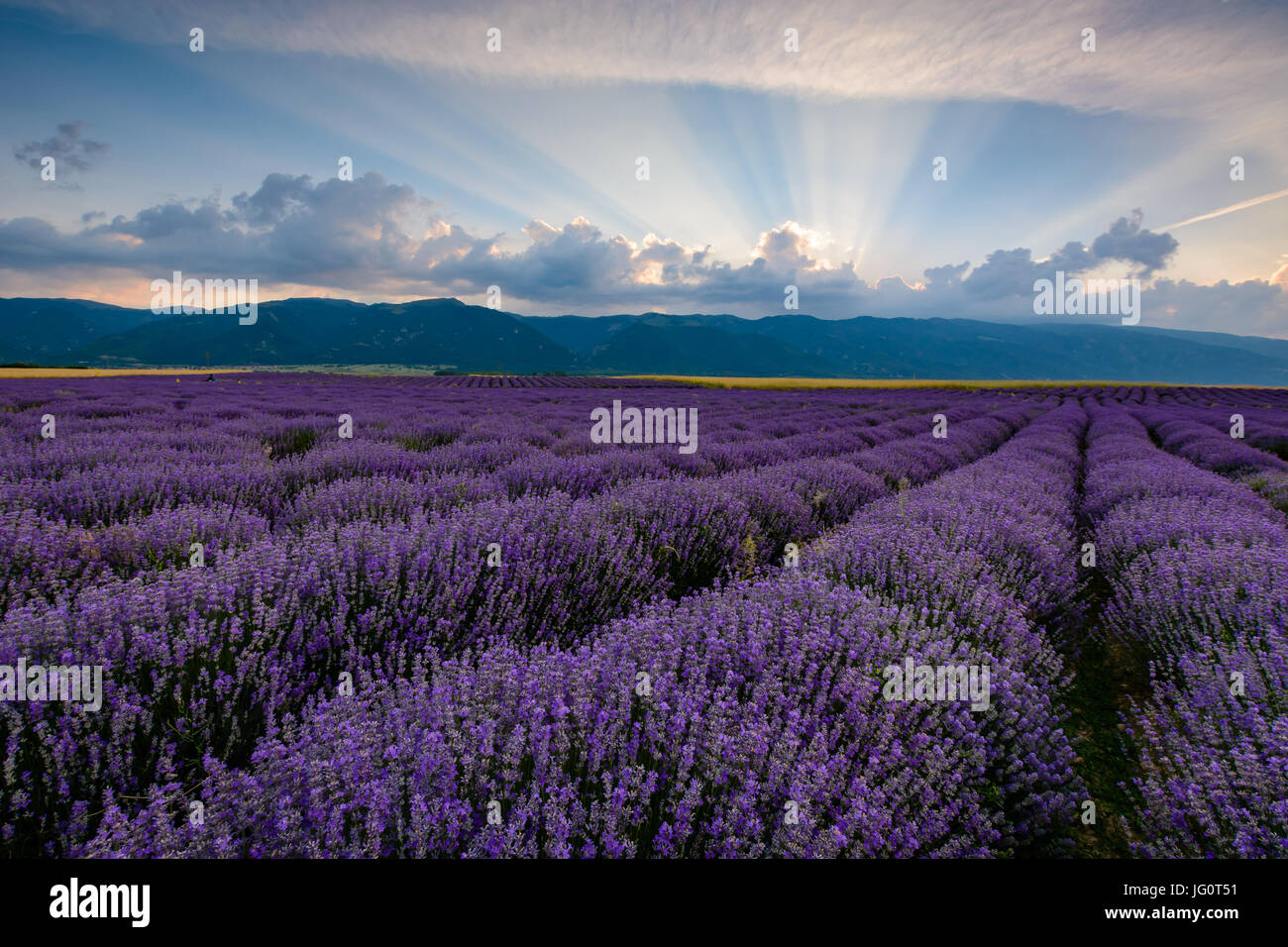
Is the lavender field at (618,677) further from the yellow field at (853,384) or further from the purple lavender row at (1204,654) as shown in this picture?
the yellow field at (853,384)

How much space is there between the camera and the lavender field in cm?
119

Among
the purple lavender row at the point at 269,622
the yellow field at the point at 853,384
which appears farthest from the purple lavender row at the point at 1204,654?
the yellow field at the point at 853,384

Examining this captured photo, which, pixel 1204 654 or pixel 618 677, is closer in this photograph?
pixel 618 677

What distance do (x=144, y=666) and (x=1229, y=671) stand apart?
3854 millimetres

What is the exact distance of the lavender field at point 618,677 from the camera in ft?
3.89

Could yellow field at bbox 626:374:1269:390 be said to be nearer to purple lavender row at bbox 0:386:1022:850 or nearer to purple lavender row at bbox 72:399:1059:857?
purple lavender row at bbox 0:386:1022:850

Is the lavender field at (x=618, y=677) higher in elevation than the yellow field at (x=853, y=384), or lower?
lower

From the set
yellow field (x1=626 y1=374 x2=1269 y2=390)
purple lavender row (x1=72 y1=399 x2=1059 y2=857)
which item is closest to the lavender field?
purple lavender row (x1=72 y1=399 x2=1059 y2=857)

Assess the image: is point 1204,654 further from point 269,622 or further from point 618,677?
point 269,622

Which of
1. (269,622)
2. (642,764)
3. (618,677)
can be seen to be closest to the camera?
(642,764)

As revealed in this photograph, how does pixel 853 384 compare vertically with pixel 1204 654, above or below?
above

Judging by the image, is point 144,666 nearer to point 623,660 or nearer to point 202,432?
point 623,660

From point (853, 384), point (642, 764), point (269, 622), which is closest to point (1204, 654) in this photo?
point (642, 764)

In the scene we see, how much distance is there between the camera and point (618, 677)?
1598 millimetres
